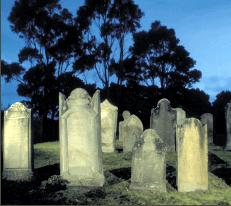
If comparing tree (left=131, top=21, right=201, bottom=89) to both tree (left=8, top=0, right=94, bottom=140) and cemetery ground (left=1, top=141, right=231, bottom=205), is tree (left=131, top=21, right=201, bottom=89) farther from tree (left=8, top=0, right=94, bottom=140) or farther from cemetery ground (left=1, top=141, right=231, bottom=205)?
cemetery ground (left=1, top=141, right=231, bottom=205)

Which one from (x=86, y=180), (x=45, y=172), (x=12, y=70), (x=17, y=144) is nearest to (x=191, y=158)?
(x=86, y=180)

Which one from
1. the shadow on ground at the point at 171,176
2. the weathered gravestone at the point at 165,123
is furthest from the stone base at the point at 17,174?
the weathered gravestone at the point at 165,123

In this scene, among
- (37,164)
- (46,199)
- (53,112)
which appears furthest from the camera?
(53,112)

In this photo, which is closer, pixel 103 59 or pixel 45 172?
pixel 45 172

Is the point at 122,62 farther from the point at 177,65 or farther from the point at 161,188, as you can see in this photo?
the point at 161,188

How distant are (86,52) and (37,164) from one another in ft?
87.2

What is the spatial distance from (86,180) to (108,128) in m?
7.09

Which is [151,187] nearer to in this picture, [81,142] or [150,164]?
[150,164]

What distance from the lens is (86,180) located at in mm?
12000

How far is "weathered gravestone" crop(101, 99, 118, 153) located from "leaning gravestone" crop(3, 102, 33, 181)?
6.12 metres

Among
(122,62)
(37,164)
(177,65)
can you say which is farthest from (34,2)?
(37,164)

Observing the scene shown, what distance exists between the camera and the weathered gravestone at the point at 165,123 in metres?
19.0

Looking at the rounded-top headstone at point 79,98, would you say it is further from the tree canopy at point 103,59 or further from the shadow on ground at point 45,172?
the tree canopy at point 103,59

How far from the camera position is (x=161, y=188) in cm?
1141
